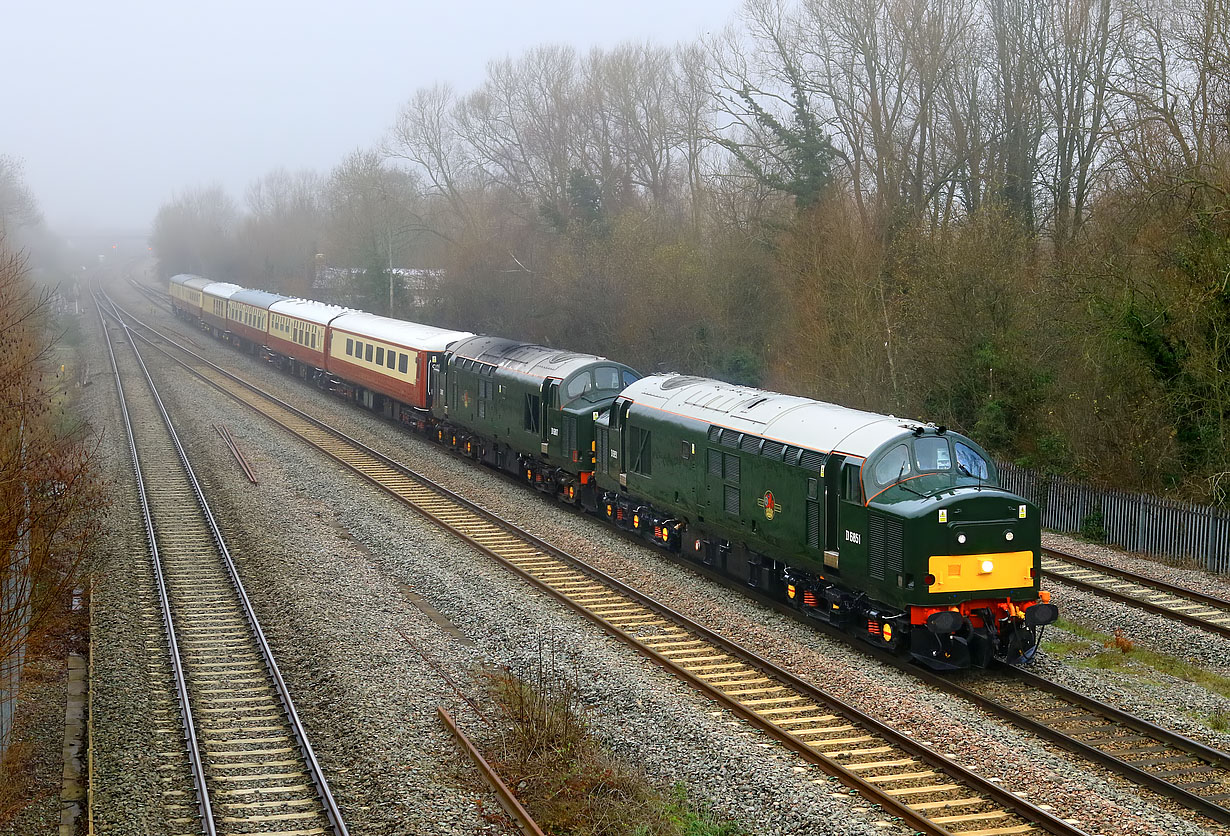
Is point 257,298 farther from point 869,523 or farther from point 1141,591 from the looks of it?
point 869,523

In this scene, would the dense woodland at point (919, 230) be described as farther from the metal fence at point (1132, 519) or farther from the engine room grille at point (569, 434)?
the engine room grille at point (569, 434)

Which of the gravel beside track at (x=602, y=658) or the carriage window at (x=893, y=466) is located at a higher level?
the carriage window at (x=893, y=466)

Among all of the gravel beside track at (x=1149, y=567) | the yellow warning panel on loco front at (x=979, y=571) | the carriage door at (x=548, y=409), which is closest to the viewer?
the yellow warning panel on loco front at (x=979, y=571)

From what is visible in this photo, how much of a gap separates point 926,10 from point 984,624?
29.5 meters

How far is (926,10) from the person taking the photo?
37562 millimetres

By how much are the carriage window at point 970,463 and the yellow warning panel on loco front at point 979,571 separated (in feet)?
4.43

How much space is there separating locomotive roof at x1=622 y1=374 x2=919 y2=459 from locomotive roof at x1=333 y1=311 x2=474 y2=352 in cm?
1350

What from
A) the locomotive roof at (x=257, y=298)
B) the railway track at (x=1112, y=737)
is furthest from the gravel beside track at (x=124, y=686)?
the locomotive roof at (x=257, y=298)

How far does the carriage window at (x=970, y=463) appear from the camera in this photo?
14672mm

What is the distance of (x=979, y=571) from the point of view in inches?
537

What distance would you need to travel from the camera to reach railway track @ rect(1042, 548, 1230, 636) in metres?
16.0

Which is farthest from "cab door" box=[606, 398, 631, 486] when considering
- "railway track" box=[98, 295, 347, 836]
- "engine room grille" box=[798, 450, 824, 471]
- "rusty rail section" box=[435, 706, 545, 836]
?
"rusty rail section" box=[435, 706, 545, 836]

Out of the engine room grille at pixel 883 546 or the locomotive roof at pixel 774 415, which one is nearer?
the engine room grille at pixel 883 546

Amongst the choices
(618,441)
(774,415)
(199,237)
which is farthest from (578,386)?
(199,237)
